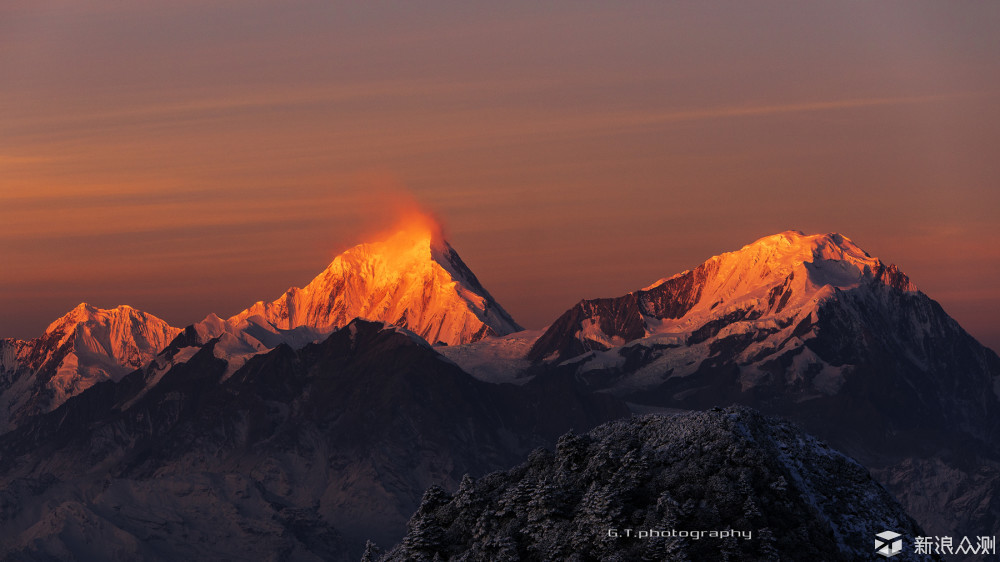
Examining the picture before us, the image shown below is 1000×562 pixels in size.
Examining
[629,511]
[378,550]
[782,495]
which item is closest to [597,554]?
[629,511]

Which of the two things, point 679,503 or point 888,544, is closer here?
point 679,503

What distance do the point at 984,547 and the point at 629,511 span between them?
155 ft

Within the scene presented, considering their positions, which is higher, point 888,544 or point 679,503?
Result: point 679,503

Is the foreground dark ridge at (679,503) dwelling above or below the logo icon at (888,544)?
above

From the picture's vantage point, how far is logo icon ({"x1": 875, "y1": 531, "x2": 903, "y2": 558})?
155 metres

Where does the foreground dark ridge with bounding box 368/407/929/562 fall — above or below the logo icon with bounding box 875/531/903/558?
above

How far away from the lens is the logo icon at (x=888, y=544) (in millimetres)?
155375

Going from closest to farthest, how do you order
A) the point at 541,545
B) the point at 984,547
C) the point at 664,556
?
the point at 664,556, the point at 541,545, the point at 984,547

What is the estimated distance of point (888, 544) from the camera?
15625 centimetres

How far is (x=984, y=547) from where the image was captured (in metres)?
186

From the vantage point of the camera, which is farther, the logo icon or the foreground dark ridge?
the logo icon

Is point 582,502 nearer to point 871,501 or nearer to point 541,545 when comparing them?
point 541,545

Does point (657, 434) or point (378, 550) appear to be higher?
point (657, 434)

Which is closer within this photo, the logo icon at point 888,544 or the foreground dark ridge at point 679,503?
the foreground dark ridge at point 679,503
